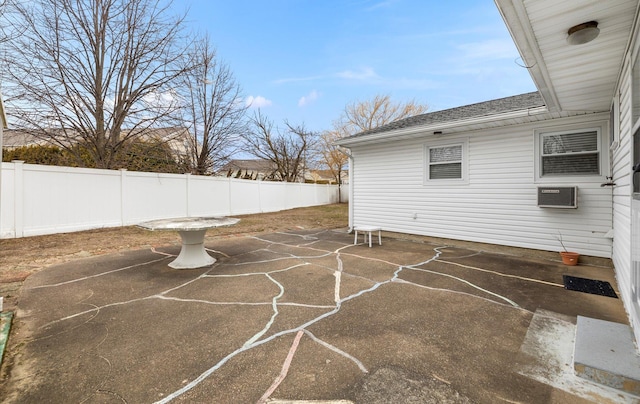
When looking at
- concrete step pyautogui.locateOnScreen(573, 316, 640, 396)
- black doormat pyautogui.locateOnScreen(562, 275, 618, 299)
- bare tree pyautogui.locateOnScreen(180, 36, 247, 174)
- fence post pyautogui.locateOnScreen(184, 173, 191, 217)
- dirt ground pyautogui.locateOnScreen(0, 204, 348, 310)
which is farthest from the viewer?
bare tree pyautogui.locateOnScreen(180, 36, 247, 174)

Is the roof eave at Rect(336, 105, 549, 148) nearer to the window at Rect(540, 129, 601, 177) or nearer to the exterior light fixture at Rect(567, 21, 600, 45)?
the window at Rect(540, 129, 601, 177)

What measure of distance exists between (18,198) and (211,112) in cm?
882

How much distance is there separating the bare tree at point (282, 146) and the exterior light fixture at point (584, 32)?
706 inches

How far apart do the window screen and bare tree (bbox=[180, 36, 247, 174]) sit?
1100 cm

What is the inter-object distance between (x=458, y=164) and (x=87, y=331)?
7.02 metres

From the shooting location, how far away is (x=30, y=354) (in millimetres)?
2115

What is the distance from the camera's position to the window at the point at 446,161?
20.5 feet

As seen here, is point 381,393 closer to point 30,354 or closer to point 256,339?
Answer: point 256,339

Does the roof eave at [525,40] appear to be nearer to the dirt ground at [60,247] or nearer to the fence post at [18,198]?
the dirt ground at [60,247]

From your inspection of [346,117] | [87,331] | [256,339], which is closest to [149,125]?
[87,331]

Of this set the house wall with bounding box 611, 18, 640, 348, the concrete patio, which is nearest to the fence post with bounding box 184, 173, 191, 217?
the concrete patio

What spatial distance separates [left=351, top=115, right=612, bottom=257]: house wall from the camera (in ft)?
15.8

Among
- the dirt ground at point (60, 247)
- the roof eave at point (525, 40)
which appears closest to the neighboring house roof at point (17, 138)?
the dirt ground at point (60, 247)

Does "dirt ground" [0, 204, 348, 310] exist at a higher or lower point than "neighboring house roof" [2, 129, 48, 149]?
lower
